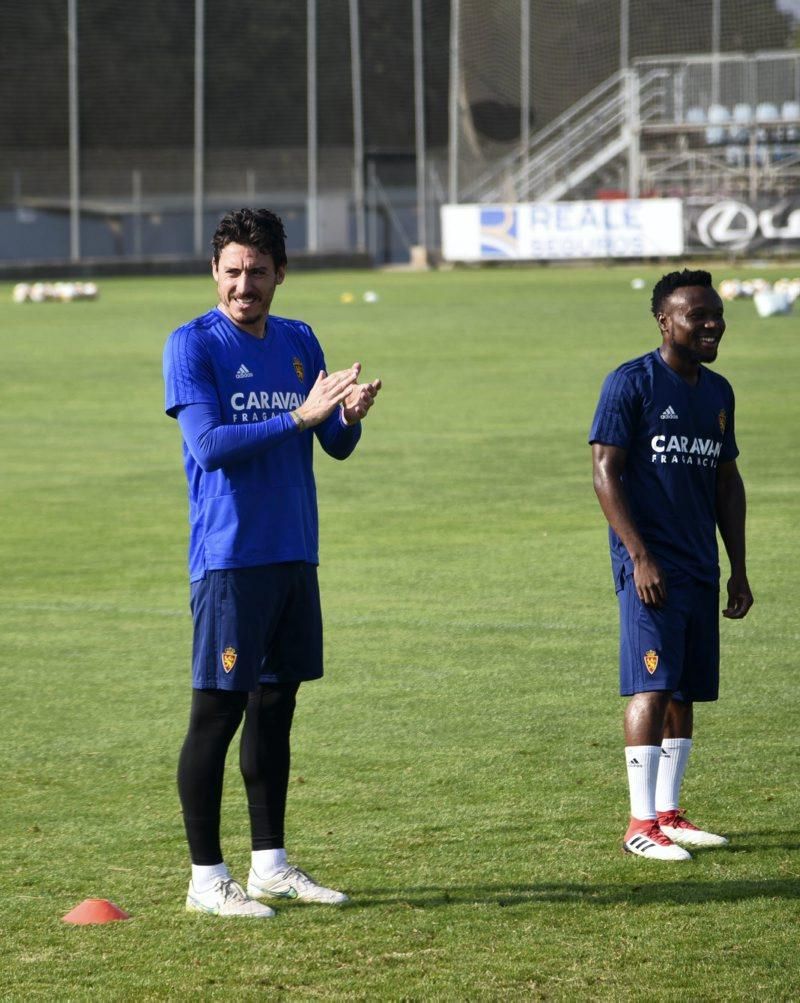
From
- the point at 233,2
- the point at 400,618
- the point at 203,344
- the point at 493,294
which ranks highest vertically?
the point at 233,2

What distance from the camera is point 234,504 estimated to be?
5.00m

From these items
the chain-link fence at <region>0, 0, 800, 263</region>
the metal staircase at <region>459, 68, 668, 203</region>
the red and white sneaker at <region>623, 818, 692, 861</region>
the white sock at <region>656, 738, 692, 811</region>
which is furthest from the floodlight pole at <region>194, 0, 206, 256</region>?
the red and white sneaker at <region>623, 818, 692, 861</region>

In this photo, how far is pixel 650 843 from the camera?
559 centimetres

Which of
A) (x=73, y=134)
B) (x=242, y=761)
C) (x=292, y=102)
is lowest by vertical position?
(x=242, y=761)

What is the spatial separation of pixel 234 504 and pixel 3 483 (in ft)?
32.7

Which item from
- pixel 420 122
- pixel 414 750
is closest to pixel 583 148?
pixel 420 122

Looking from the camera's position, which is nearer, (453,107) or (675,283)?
(675,283)

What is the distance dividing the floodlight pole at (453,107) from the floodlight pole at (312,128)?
15.1 ft

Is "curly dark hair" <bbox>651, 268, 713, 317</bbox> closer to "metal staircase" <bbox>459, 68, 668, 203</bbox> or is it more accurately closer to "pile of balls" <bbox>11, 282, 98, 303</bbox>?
"pile of balls" <bbox>11, 282, 98, 303</bbox>

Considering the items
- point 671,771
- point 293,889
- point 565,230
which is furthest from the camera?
point 565,230

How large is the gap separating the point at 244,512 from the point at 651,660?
4.83ft

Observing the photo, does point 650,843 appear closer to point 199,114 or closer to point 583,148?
point 583,148

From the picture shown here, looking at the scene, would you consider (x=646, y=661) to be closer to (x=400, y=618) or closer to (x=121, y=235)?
(x=400, y=618)

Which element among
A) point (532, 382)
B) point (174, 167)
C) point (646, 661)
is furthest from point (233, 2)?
point (646, 661)
